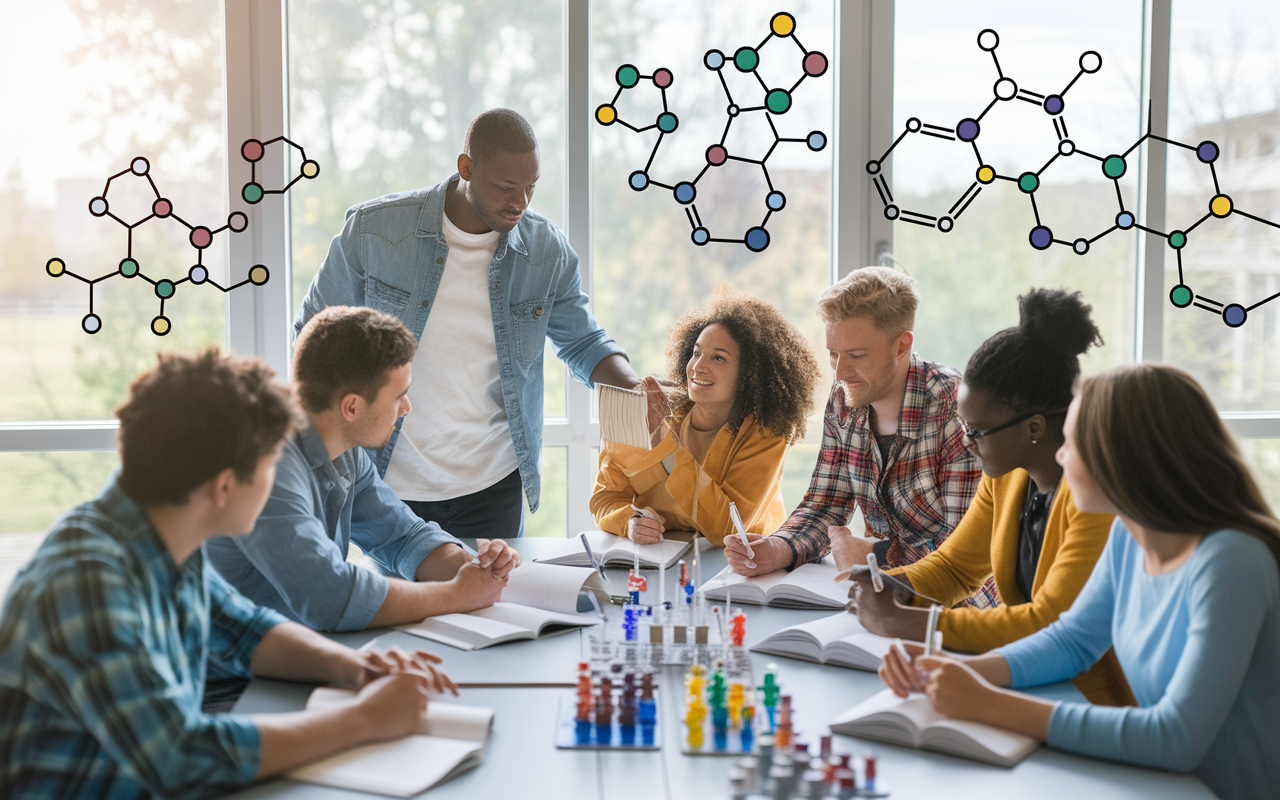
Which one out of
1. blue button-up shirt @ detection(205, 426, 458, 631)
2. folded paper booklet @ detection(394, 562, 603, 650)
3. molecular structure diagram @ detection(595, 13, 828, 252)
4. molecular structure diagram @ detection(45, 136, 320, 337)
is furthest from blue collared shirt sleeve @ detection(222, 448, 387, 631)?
molecular structure diagram @ detection(595, 13, 828, 252)

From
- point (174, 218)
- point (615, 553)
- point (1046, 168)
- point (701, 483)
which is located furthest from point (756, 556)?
point (174, 218)

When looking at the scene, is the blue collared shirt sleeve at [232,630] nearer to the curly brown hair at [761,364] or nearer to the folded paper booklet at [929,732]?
the folded paper booklet at [929,732]

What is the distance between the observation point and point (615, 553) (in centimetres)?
245

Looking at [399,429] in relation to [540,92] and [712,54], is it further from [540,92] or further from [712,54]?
[712,54]

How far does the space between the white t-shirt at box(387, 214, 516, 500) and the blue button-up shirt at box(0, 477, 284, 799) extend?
5.59 ft

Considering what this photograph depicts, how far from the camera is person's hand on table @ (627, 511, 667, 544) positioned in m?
2.55

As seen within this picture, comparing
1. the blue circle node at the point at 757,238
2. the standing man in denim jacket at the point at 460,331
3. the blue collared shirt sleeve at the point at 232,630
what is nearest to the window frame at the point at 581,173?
the blue circle node at the point at 757,238

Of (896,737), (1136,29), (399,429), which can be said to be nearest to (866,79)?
(1136,29)

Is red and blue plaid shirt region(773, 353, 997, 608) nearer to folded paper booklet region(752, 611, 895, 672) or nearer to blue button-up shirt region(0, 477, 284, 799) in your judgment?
folded paper booklet region(752, 611, 895, 672)

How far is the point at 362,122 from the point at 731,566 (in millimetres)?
2342

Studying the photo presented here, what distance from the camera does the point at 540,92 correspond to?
3.79m

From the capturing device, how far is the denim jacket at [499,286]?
2.95 m

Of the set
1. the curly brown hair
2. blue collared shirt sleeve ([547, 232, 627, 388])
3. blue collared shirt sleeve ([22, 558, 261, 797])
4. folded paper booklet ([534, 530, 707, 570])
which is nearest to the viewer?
blue collared shirt sleeve ([22, 558, 261, 797])

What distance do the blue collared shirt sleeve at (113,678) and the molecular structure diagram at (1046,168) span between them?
3109mm
